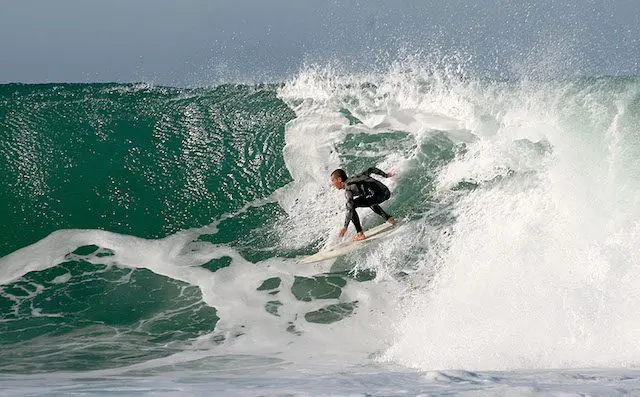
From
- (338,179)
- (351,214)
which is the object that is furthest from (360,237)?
(338,179)

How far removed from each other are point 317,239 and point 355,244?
0.67 metres

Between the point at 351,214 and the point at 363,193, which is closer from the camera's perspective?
the point at 351,214

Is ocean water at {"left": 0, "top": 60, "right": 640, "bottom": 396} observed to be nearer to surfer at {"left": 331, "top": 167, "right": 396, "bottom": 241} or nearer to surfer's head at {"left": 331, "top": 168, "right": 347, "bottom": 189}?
surfer at {"left": 331, "top": 167, "right": 396, "bottom": 241}

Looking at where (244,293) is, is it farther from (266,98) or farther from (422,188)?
(266,98)

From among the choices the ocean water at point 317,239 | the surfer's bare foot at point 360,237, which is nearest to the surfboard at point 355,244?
the surfer's bare foot at point 360,237

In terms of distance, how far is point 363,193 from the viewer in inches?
326

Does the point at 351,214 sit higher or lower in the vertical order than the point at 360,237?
higher

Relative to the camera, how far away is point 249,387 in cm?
480

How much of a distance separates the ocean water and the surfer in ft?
1.71

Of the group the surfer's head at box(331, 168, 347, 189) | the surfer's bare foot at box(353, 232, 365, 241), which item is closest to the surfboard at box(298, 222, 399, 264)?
the surfer's bare foot at box(353, 232, 365, 241)

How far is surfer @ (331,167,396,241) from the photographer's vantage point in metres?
8.18

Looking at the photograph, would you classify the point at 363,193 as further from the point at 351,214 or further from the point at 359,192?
the point at 351,214

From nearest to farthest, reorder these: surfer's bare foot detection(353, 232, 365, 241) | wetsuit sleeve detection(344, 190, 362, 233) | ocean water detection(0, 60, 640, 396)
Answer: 1. ocean water detection(0, 60, 640, 396)
2. wetsuit sleeve detection(344, 190, 362, 233)
3. surfer's bare foot detection(353, 232, 365, 241)

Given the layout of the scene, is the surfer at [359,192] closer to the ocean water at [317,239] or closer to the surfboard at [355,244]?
the surfboard at [355,244]
